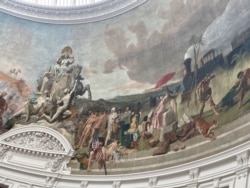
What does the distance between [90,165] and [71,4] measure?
8214 millimetres

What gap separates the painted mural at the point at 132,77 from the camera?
18.4 metres

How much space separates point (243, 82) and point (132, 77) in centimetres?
597

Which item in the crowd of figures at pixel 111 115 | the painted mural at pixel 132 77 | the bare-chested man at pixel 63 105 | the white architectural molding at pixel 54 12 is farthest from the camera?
the white architectural molding at pixel 54 12

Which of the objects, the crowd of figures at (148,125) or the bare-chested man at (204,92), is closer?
the crowd of figures at (148,125)

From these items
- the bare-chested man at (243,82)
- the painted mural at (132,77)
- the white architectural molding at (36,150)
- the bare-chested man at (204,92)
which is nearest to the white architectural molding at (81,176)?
the white architectural molding at (36,150)

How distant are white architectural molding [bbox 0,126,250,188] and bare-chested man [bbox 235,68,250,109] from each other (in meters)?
1.97

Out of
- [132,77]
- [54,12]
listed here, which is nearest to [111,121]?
[132,77]

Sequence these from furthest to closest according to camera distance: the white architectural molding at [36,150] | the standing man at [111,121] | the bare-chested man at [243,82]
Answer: the standing man at [111,121] → the white architectural molding at [36,150] → the bare-chested man at [243,82]

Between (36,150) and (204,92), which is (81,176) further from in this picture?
(204,92)

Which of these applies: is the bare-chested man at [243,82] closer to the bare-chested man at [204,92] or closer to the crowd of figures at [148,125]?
the crowd of figures at [148,125]

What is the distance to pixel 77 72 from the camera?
23.6m

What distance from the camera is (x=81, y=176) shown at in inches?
802

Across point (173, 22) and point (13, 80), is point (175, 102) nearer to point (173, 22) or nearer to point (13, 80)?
point (173, 22)

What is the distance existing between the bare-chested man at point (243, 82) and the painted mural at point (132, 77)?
0.04m
